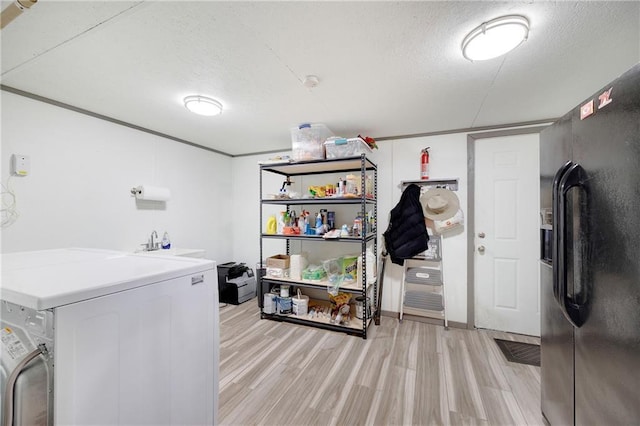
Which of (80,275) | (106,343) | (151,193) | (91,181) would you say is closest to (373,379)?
(106,343)

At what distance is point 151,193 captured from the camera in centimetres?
263

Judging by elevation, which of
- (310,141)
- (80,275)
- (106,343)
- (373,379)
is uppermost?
(310,141)

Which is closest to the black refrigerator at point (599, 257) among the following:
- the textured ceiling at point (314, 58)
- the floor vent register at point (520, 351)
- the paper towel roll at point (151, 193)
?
the textured ceiling at point (314, 58)

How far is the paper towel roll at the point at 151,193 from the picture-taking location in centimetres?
259

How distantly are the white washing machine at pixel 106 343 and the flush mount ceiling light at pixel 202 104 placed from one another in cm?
A: 147

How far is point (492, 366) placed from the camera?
6.51 ft

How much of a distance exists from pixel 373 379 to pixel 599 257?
1.59 meters

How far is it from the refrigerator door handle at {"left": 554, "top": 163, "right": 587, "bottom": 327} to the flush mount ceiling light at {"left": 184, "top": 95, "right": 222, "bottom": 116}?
234 cm

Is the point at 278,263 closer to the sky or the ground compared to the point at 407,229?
closer to the ground

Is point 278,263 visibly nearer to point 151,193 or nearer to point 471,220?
point 151,193

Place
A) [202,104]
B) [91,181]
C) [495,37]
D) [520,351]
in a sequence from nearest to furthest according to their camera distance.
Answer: [495,37]
[202,104]
[520,351]
[91,181]

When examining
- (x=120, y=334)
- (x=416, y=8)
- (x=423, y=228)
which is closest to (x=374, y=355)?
(x=423, y=228)

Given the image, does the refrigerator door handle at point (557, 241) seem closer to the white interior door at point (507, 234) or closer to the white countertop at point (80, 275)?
the white countertop at point (80, 275)

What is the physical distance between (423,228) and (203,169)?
303 centimetres
